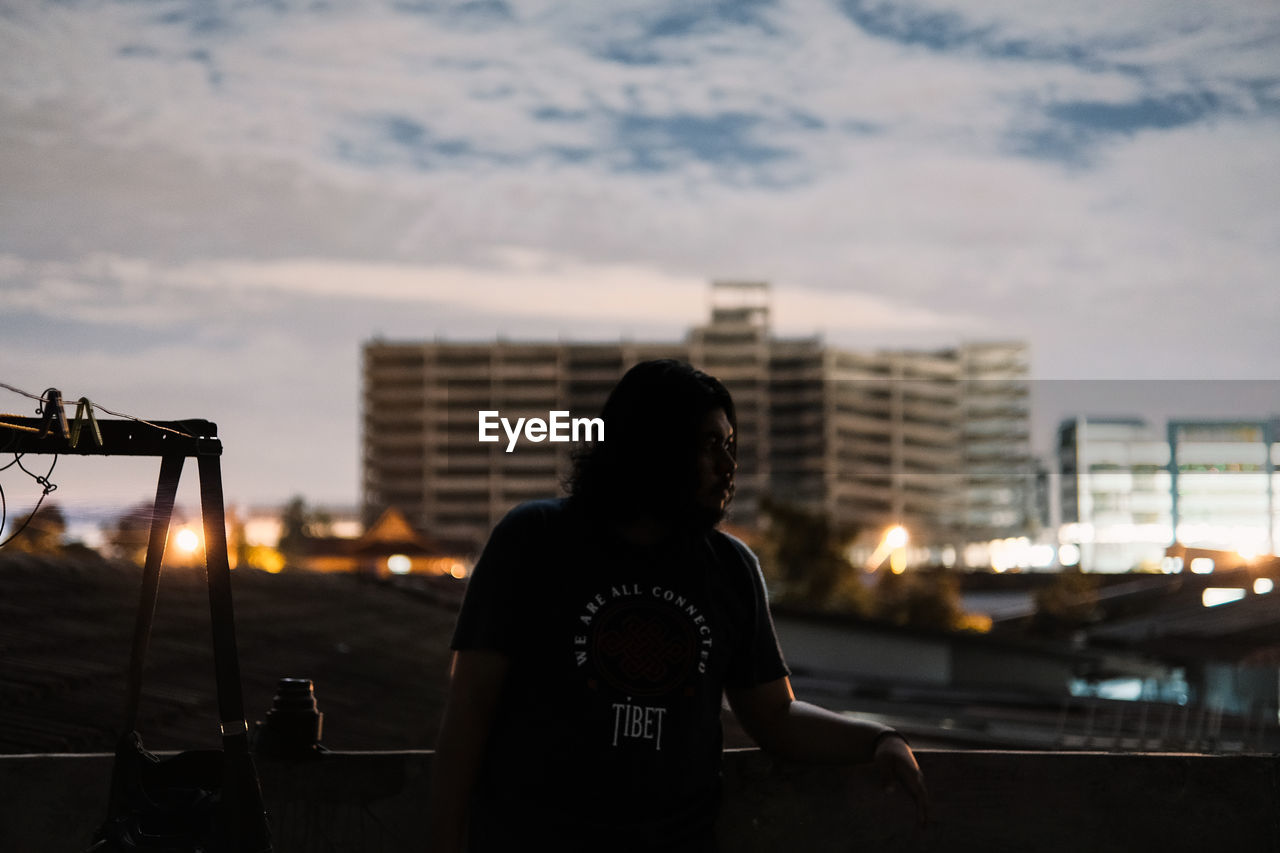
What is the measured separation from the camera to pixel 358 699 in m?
8.29

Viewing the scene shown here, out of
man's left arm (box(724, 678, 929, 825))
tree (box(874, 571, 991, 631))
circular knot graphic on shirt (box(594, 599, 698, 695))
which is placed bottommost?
tree (box(874, 571, 991, 631))

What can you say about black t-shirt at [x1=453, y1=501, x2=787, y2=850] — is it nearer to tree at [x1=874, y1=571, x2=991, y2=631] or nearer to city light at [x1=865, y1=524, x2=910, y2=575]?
city light at [x1=865, y1=524, x2=910, y2=575]

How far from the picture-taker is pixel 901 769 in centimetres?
264

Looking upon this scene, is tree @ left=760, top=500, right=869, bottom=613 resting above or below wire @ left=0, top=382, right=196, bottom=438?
below

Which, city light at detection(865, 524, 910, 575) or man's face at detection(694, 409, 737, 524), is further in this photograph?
city light at detection(865, 524, 910, 575)

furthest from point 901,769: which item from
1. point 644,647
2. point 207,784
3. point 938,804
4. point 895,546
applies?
point 895,546

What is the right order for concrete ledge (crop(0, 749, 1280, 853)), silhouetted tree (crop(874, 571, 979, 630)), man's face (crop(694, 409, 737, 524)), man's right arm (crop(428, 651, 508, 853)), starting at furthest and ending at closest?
silhouetted tree (crop(874, 571, 979, 630))
concrete ledge (crop(0, 749, 1280, 853))
man's face (crop(694, 409, 737, 524))
man's right arm (crop(428, 651, 508, 853))

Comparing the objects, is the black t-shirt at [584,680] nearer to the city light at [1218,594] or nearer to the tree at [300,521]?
the city light at [1218,594]

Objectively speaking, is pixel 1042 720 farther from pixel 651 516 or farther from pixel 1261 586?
pixel 651 516

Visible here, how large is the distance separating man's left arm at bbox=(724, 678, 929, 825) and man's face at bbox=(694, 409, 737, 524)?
0.44 m

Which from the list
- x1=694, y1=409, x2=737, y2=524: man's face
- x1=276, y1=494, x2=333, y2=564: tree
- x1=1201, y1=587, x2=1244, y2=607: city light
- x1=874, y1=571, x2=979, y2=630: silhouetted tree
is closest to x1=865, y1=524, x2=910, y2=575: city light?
x1=874, y1=571, x2=979, y2=630: silhouetted tree

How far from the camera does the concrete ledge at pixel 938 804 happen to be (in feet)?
11.3

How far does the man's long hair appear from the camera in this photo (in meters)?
2.41

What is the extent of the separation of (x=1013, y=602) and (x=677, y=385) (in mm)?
90207
